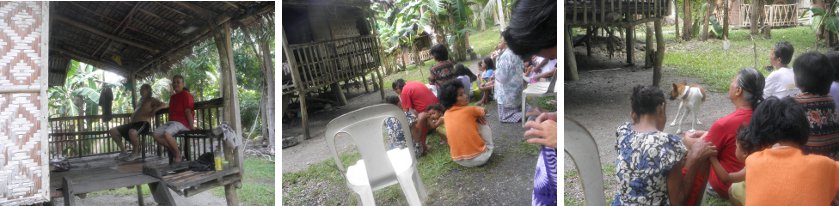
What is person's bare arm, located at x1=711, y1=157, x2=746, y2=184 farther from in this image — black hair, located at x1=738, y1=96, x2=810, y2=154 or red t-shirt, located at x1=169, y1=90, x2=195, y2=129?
red t-shirt, located at x1=169, y1=90, x2=195, y2=129

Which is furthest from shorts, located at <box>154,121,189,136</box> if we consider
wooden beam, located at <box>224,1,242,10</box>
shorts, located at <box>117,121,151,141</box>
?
wooden beam, located at <box>224,1,242,10</box>

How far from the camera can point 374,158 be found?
9.29 feet

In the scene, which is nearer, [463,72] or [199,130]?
[463,72]

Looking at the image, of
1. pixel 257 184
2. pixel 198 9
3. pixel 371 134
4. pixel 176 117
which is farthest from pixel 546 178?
pixel 176 117

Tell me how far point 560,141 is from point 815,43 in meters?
1.18

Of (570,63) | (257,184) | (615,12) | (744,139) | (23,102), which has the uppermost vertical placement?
(615,12)

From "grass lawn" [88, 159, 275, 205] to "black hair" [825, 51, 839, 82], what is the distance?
8.93ft

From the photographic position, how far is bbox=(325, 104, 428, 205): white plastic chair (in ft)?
9.30

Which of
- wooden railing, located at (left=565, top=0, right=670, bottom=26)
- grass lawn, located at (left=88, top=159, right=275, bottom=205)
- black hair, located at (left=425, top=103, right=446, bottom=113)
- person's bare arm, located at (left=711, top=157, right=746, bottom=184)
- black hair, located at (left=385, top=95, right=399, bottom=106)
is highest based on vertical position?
wooden railing, located at (left=565, top=0, right=670, bottom=26)

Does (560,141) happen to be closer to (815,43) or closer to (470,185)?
(470,185)

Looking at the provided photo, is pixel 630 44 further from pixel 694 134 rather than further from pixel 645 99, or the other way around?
pixel 694 134

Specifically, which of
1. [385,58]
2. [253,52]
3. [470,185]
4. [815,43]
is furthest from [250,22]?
[815,43]

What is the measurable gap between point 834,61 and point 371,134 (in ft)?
6.82

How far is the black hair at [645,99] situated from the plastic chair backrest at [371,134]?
1052mm
